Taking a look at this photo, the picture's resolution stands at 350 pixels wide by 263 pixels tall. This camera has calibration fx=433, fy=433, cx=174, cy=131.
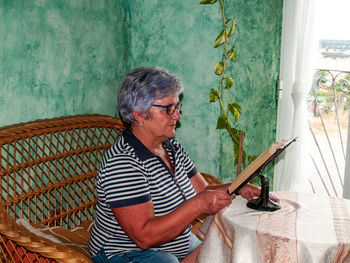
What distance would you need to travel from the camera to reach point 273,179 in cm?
304

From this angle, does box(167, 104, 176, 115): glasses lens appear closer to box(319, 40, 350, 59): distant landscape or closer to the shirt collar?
the shirt collar

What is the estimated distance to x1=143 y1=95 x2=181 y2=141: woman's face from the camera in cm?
175

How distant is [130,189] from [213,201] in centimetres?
31

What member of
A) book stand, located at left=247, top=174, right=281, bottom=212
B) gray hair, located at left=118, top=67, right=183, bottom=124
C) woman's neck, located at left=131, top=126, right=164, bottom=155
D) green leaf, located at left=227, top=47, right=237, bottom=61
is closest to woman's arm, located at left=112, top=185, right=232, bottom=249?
book stand, located at left=247, top=174, right=281, bottom=212

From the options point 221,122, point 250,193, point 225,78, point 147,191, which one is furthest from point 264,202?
point 225,78

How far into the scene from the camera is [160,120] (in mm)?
1760

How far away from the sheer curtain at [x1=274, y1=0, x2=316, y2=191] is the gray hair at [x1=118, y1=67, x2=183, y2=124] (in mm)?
1257

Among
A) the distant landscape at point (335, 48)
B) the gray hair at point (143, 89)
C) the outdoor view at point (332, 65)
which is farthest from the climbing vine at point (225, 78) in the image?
the gray hair at point (143, 89)

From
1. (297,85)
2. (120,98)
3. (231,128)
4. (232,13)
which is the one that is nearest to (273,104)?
(297,85)

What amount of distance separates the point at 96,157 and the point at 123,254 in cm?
88

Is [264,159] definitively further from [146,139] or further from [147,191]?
[146,139]

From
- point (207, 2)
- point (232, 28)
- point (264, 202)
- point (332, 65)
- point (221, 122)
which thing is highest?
point (207, 2)

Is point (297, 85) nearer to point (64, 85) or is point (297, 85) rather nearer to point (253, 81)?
point (253, 81)

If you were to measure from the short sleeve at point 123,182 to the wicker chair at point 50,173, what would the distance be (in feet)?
1.16
